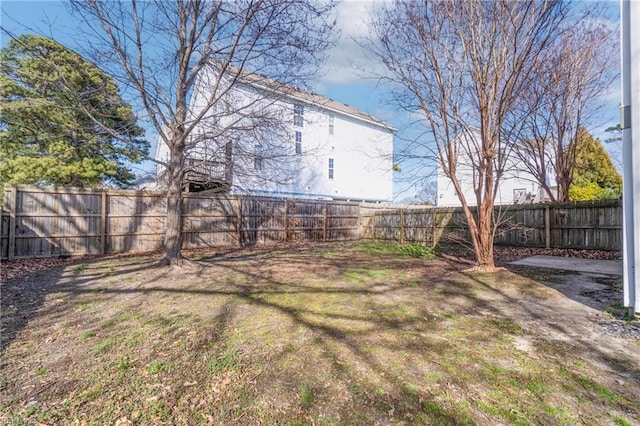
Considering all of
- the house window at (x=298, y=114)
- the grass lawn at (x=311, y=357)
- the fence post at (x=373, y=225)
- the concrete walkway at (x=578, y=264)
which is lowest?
the grass lawn at (x=311, y=357)

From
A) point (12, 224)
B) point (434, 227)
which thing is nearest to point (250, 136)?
point (12, 224)

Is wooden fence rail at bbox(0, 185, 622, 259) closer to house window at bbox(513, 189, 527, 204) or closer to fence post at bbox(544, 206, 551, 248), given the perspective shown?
fence post at bbox(544, 206, 551, 248)

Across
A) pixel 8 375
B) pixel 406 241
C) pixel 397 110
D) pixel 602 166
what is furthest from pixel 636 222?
pixel 602 166

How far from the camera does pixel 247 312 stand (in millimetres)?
3525

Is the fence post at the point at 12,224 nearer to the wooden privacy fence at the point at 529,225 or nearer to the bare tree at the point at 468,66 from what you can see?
the bare tree at the point at 468,66

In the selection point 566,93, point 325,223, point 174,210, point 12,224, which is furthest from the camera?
point 325,223

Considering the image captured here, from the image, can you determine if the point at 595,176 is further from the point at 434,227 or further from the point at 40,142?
the point at 40,142

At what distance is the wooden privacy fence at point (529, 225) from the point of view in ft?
26.2

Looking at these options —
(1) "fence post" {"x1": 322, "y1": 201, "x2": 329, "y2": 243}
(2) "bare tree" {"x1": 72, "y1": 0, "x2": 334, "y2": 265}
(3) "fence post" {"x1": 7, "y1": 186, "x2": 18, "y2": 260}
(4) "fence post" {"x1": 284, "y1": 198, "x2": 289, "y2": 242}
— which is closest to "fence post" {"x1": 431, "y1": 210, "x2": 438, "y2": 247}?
(1) "fence post" {"x1": 322, "y1": 201, "x2": 329, "y2": 243}

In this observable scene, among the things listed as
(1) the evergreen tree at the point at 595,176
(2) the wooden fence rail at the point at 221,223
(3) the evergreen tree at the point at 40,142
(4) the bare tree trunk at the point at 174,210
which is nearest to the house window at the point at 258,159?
(4) the bare tree trunk at the point at 174,210

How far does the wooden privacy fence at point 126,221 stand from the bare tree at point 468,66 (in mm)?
6541

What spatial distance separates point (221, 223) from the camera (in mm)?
10008

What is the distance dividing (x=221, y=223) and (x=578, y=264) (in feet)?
31.7

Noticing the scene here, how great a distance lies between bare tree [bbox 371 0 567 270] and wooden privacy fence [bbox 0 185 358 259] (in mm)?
6541
